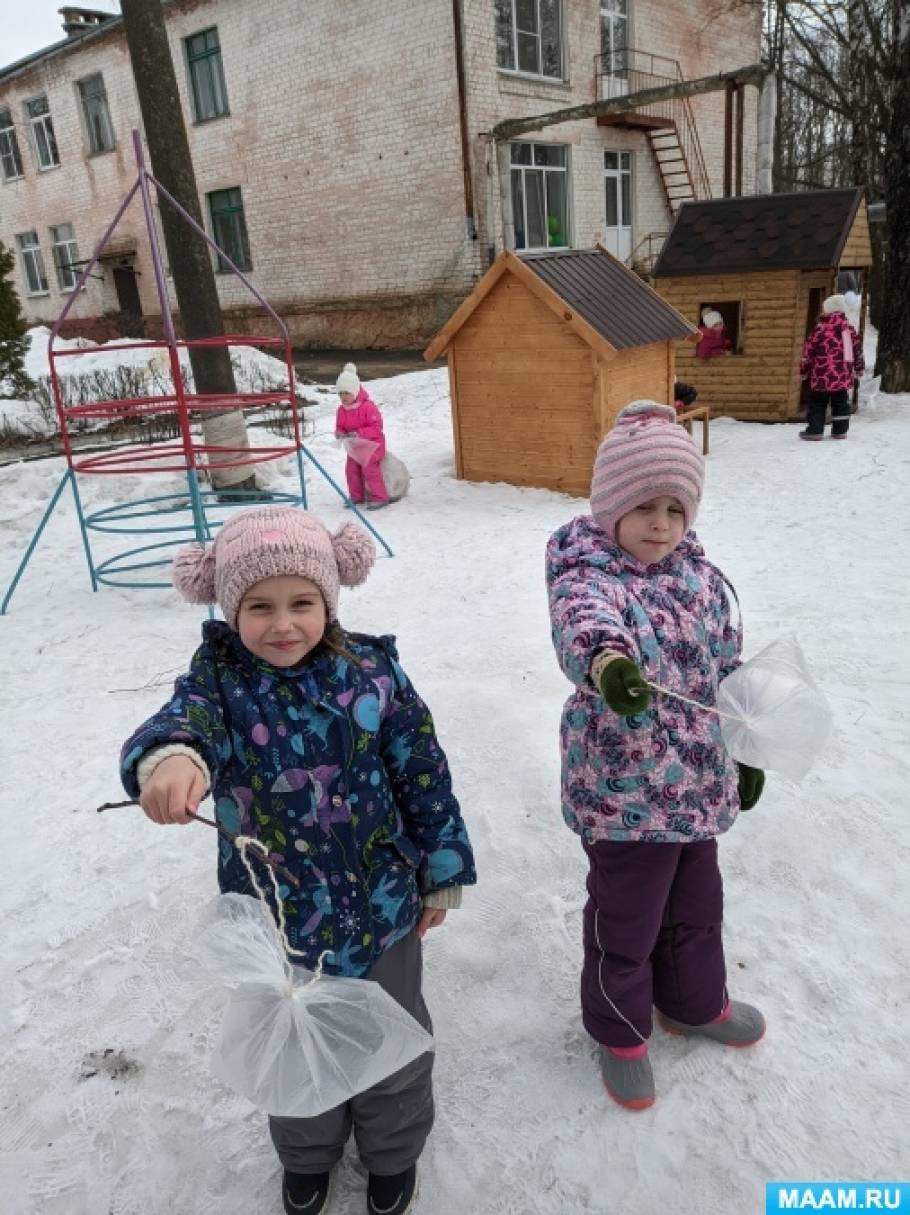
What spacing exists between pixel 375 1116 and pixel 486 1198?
317mm

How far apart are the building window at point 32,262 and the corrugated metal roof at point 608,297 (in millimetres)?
21694

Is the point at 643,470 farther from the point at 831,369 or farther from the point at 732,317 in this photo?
the point at 732,317

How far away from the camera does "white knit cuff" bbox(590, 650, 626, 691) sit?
1.39 m

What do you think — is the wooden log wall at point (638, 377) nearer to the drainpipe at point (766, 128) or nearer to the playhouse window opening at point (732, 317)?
the playhouse window opening at point (732, 317)

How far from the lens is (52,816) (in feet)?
9.90

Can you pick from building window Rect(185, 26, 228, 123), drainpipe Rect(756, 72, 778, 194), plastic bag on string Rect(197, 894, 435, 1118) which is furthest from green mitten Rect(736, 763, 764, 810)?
building window Rect(185, 26, 228, 123)

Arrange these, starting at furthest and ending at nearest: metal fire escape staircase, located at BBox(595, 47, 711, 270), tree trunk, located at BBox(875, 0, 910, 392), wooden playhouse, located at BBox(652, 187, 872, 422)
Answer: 1. metal fire escape staircase, located at BBox(595, 47, 711, 270)
2. tree trunk, located at BBox(875, 0, 910, 392)
3. wooden playhouse, located at BBox(652, 187, 872, 422)

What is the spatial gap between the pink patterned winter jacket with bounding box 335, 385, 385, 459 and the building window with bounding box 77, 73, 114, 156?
17.6 meters

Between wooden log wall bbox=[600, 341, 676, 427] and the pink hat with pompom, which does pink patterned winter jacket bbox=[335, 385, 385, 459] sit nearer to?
wooden log wall bbox=[600, 341, 676, 427]

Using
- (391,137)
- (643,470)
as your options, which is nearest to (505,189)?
(391,137)

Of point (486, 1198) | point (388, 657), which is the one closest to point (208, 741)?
point (388, 657)

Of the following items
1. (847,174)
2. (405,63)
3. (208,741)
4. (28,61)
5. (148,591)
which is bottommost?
(148,591)

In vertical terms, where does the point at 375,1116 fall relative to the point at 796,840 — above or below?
above

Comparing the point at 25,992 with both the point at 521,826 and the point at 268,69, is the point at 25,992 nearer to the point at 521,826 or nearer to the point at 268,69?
the point at 521,826
